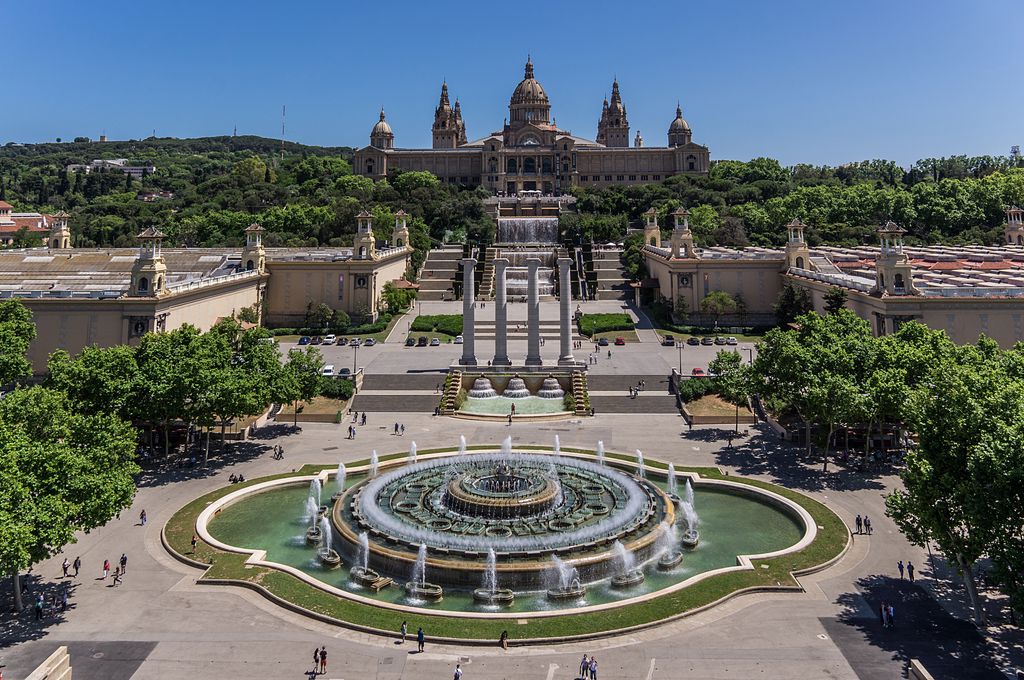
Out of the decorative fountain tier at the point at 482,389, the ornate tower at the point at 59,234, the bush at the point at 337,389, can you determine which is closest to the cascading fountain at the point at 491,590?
the bush at the point at 337,389

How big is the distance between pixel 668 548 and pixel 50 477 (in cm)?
2132

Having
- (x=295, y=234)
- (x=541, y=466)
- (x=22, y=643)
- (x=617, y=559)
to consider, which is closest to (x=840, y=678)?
(x=617, y=559)

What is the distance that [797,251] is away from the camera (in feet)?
244

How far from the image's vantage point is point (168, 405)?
116ft

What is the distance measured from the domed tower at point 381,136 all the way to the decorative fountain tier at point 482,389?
128 metres

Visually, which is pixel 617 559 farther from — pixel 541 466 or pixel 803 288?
pixel 803 288

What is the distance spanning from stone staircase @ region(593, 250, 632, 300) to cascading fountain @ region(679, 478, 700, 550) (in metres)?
59.9

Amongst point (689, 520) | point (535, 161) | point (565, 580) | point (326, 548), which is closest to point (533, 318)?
point (689, 520)

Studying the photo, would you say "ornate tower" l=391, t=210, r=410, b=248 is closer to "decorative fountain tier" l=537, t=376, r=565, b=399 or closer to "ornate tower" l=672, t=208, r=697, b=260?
"ornate tower" l=672, t=208, r=697, b=260

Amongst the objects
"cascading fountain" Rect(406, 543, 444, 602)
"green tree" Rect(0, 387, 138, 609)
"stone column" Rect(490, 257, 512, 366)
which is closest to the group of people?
"cascading fountain" Rect(406, 543, 444, 602)

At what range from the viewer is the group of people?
59.8 feet

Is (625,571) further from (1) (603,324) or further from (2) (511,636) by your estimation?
(1) (603,324)

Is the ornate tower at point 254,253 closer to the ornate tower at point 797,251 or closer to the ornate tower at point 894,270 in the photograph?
the ornate tower at point 797,251

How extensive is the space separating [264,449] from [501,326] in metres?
22.1
